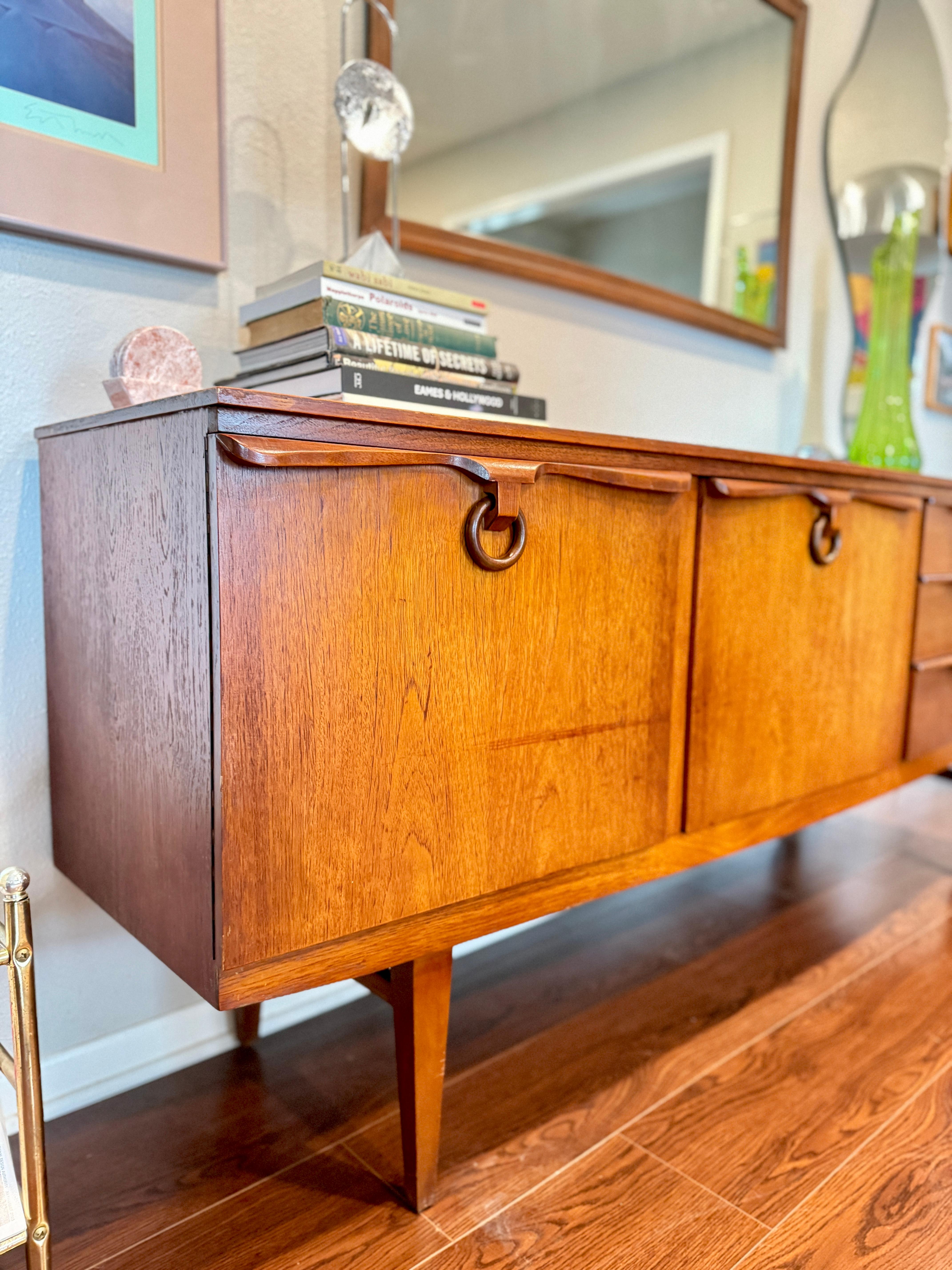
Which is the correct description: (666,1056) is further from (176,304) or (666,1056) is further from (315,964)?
(176,304)

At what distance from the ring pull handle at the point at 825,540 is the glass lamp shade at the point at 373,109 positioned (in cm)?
74

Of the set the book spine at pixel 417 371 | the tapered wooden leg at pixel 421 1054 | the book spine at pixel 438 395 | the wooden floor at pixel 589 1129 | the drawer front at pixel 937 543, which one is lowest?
the wooden floor at pixel 589 1129

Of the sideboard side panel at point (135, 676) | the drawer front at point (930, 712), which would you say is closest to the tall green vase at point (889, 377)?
the drawer front at point (930, 712)

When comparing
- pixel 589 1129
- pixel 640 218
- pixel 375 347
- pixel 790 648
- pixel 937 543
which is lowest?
pixel 589 1129

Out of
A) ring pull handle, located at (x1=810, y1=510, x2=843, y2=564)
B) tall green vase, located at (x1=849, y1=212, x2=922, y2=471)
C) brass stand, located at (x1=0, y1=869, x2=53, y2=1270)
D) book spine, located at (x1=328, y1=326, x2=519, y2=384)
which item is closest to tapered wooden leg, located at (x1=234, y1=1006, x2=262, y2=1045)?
brass stand, located at (x1=0, y1=869, x2=53, y2=1270)

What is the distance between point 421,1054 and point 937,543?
3.82 ft

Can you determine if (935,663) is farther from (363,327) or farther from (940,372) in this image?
(940,372)

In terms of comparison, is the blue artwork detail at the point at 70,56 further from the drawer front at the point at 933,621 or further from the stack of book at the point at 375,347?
the drawer front at the point at 933,621

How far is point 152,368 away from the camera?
0.89 metres

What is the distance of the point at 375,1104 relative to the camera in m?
1.12

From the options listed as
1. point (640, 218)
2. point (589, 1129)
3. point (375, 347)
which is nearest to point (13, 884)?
point (375, 347)

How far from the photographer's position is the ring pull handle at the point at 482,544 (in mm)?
806

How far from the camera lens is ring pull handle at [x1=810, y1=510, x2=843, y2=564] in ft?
3.91

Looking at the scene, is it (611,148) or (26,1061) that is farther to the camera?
(611,148)
